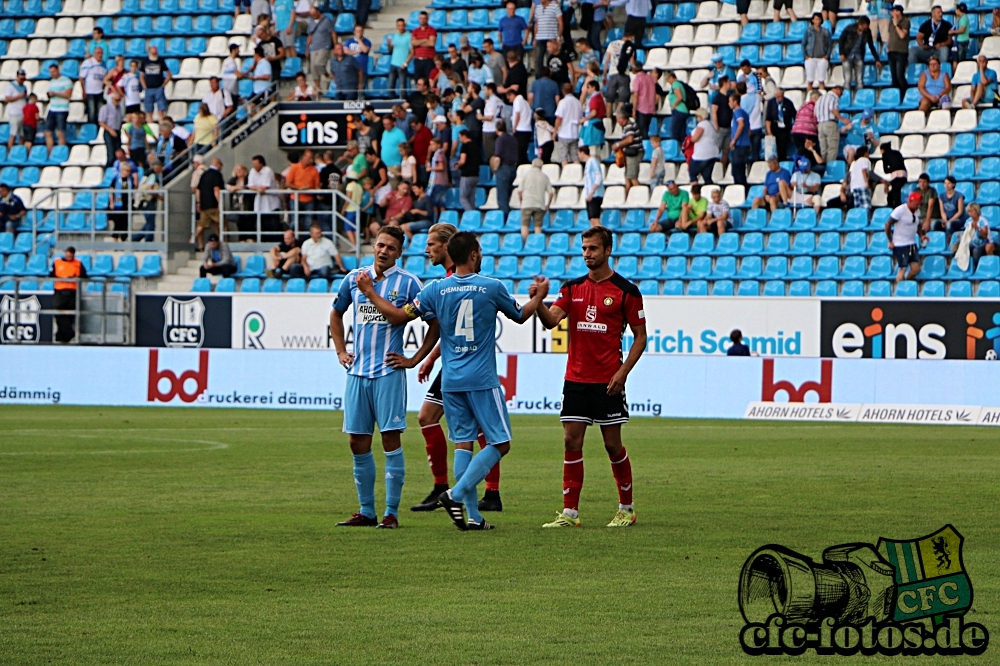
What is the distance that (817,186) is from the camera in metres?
28.2

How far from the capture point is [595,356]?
10.8m

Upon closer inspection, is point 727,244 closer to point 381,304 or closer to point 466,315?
point 466,315

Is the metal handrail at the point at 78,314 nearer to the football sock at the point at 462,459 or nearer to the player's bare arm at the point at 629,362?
the football sock at the point at 462,459

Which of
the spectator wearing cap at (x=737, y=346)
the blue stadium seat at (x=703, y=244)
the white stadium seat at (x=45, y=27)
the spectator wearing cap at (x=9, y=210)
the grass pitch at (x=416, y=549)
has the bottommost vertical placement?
the grass pitch at (x=416, y=549)

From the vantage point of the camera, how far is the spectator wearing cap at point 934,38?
28.8m

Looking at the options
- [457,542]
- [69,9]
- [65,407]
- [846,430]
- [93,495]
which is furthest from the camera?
[69,9]

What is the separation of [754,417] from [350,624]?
55.0ft

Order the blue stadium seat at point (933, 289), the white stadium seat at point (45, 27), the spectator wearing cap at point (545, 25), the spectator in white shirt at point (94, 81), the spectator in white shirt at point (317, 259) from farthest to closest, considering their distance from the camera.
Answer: the white stadium seat at point (45, 27) < the spectator in white shirt at point (94, 81) < the spectator wearing cap at point (545, 25) < the spectator in white shirt at point (317, 259) < the blue stadium seat at point (933, 289)

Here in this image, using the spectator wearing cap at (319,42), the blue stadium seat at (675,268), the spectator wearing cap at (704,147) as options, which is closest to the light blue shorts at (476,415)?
the blue stadium seat at (675,268)

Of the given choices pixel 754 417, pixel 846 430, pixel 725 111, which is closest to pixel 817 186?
pixel 725 111

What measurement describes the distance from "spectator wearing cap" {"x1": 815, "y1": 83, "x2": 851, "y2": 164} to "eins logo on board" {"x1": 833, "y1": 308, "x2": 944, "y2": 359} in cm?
441

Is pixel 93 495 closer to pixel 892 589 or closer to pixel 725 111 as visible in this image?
pixel 892 589

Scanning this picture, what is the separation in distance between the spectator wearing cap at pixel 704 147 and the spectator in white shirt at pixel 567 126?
97.6 inches

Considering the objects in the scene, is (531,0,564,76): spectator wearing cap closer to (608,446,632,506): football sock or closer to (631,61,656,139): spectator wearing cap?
(631,61,656,139): spectator wearing cap
